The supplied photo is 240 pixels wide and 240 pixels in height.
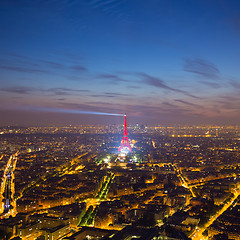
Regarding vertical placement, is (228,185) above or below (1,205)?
above

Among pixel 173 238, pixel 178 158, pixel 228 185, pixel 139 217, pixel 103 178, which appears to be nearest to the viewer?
pixel 173 238

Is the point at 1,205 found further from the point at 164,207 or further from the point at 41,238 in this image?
the point at 164,207

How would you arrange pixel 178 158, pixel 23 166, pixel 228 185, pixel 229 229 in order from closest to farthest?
pixel 229 229
pixel 228 185
pixel 23 166
pixel 178 158

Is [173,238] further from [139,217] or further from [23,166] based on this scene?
[23,166]

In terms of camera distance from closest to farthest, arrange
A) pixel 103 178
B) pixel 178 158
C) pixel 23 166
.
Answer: pixel 103 178
pixel 23 166
pixel 178 158

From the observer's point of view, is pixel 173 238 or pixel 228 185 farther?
pixel 228 185

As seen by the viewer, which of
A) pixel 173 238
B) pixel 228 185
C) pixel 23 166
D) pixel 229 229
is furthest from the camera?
pixel 23 166

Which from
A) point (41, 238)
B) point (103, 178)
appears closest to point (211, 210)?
point (41, 238)

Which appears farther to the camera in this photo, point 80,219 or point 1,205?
point 1,205

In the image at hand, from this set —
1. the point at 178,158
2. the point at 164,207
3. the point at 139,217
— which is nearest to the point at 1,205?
the point at 139,217
